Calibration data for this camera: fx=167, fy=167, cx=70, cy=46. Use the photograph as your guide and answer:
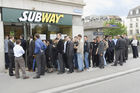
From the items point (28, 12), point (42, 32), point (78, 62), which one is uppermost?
point (28, 12)

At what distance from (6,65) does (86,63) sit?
454 centimetres

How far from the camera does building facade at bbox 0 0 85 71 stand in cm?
916

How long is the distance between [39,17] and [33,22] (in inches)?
19.2

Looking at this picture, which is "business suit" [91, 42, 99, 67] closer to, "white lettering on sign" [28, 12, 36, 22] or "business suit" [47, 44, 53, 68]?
"business suit" [47, 44, 53, 68]

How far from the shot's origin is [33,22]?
10.3 m

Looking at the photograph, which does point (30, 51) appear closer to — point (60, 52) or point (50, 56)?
point (50, 56)

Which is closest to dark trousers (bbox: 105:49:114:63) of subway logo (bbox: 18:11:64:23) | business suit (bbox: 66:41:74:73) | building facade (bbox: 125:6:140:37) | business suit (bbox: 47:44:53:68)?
business suit (bbox: 66:41:74:73)

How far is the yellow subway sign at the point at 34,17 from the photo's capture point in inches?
361

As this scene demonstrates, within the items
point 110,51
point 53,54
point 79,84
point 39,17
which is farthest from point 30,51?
point 110,51

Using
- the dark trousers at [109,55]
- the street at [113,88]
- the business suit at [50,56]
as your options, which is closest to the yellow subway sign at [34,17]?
the business suit at [50,56]

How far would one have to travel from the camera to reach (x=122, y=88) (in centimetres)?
595

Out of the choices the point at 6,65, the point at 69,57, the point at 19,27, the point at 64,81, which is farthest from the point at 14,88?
the point at 19,27

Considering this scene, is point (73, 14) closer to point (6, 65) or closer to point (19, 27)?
point (19, 27)

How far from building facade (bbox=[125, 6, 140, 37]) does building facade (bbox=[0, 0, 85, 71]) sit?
78884 mm
